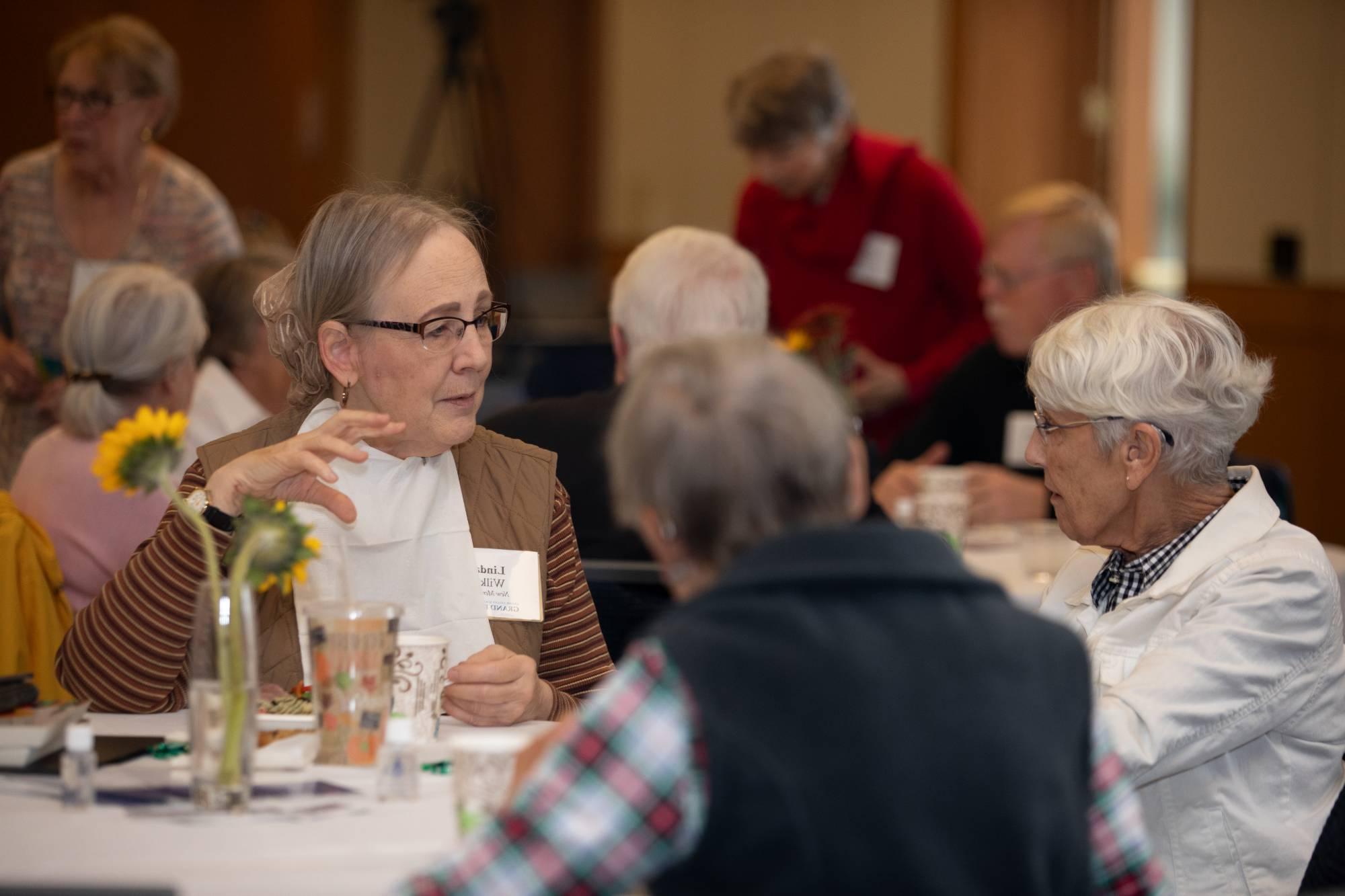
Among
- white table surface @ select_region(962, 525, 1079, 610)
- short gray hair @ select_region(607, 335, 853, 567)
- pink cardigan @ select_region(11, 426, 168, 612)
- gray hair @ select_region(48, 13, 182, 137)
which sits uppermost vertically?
gray hair @ select_region(48, 13, 182, 137)

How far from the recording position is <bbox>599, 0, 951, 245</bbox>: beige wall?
30.6ft

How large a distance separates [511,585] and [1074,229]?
268cm

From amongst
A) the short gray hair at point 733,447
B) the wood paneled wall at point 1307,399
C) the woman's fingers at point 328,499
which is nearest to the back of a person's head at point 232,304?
the woman's fingers at point 328,499

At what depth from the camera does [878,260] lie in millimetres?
4926

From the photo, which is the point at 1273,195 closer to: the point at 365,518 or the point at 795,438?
the point at 365,518

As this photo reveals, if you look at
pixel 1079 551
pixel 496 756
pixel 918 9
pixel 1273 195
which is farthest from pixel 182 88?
pixel 496 756

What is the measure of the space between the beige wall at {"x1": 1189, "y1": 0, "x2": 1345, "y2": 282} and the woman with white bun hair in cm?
557

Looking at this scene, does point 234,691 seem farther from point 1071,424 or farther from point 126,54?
point 126,54

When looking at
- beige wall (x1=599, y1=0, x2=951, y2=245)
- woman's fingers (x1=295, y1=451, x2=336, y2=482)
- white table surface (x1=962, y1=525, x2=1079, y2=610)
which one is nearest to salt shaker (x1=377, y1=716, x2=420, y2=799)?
woman's fingers (x1=295, y1=451, x2=336, y2=482)

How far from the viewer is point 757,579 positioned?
116 cm

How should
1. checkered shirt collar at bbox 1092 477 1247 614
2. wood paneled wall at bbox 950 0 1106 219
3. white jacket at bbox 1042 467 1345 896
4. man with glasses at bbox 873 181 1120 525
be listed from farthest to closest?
wood paneled wall at bbox 950 0 1106 219 → man with glasses at bbox 873 181 1120 525 → checkered shirt collar at bbox 1092 477 1247 614 → white jacket at bbox 1042 467 1345 896

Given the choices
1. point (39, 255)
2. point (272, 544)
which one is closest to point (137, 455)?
point (272, 544)

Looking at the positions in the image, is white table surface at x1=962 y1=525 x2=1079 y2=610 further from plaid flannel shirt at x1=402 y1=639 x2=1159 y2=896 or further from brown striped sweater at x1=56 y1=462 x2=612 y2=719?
plaid flannel shirt at x1=402 y1=639 x2=1159 y2=896

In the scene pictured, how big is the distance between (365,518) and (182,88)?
5.81 meters
